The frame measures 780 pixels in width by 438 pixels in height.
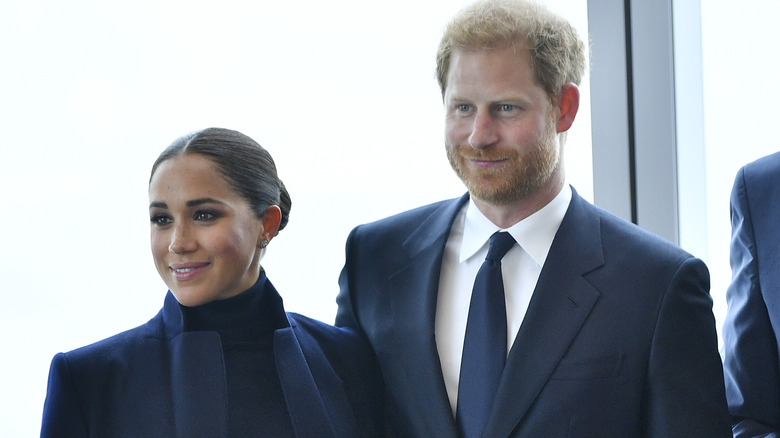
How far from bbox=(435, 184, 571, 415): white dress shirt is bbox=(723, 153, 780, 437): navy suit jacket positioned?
38cm

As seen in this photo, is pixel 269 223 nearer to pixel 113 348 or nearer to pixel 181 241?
pixel 181 241

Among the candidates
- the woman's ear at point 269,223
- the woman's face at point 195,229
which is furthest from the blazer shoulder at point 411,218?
the woman's face at point 195,229

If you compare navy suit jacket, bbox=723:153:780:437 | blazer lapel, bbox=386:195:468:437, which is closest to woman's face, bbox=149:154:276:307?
blazer lapel, bbox=386:195:468:437

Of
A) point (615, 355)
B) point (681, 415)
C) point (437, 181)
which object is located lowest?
point (681, 415)

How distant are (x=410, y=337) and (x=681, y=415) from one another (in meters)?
0.55

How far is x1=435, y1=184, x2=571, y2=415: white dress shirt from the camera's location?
5.88ft

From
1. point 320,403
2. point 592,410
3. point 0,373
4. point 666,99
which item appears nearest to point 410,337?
point 320,403

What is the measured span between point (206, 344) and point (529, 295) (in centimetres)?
65

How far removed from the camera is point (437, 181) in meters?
2.51

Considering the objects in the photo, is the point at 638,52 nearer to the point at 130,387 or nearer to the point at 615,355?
the point at 615,355

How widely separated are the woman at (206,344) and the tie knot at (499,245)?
437 millimetres

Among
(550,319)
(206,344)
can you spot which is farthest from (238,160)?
(550,319)

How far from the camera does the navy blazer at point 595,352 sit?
1652 mm

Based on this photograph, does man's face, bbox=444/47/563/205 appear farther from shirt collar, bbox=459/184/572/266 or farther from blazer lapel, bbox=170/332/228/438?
blazer lapel, bbox=170/332/228/438
